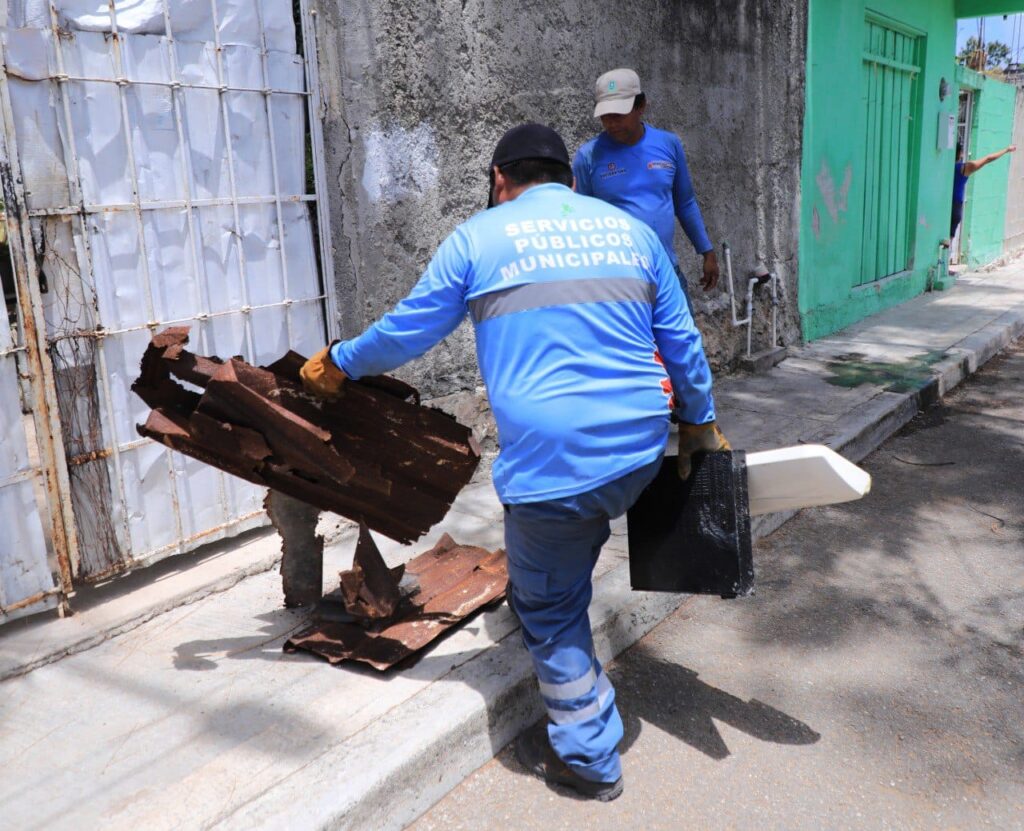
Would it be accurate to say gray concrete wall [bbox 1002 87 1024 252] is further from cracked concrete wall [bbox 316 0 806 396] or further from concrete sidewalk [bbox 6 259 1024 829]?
concrete sidewalk [bbox 6 259 1024 829]

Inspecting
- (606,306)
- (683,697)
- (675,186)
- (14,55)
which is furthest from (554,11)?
(683,697)

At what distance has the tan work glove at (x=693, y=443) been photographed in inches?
111

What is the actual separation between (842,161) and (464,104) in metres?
5.27

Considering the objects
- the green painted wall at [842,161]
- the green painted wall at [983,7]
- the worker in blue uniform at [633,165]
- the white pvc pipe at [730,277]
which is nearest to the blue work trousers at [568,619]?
the worker in blue uniform at [633,165]

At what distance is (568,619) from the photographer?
8.89 feet

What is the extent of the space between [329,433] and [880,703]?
2022mm

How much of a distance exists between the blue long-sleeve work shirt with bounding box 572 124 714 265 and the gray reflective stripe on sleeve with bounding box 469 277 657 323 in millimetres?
2456

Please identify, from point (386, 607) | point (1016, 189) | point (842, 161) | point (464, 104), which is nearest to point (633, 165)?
point (464, 104)

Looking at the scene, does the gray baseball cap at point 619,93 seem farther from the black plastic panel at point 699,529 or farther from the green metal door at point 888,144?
the green metal door at point 888,144

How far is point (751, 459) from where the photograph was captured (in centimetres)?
286

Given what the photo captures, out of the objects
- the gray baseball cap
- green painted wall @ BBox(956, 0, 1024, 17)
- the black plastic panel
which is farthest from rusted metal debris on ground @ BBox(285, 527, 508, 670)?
green painted wall @ BBox(956, 0, 1024, 17)

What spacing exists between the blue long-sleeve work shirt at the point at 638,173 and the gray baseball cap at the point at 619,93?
0.82 ft

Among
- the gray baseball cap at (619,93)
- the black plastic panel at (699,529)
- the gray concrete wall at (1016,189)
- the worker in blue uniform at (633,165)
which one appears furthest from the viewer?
the gray concrete wall at (1016,189)

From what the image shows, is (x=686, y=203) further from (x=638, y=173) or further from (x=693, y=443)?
(x=693, y=443)
